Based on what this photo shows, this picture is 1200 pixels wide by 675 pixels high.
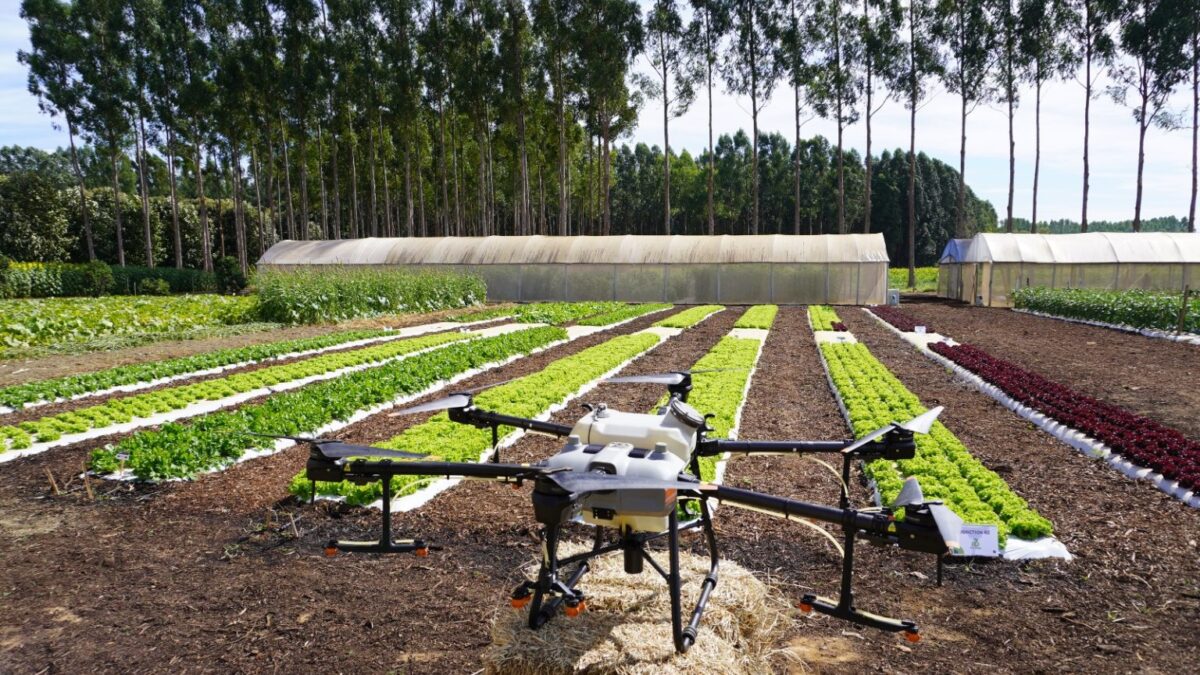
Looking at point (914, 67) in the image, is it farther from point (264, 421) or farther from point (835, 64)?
point (264, 421)

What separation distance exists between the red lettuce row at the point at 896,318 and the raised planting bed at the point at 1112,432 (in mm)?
10877

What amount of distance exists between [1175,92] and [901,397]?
50629mm

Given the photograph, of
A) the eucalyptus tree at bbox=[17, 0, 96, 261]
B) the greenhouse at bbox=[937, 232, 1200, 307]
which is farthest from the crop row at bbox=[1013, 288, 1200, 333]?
the eucalyptus tree at bbox=[17, 0, 96, 261]

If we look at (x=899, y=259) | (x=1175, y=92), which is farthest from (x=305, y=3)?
(x=899, y=259)

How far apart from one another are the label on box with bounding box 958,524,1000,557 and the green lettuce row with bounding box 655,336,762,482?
6.46 ft

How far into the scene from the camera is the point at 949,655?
4180mm

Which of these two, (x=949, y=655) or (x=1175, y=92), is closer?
(x=949, y=655)

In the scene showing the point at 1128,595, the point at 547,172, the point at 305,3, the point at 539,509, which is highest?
the point at 305,3

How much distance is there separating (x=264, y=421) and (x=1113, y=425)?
35.7 feet

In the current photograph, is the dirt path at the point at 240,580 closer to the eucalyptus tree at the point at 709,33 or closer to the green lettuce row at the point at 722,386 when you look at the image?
the green lettuce row at the point at 722,386

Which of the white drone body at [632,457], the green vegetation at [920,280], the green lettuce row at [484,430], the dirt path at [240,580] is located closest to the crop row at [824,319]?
the green lettuce row at [484,430]

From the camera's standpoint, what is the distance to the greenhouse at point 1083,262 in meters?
33.3

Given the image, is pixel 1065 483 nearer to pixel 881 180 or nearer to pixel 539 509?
pixel 539 509

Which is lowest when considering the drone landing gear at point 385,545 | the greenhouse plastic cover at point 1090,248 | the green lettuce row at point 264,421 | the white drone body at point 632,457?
the green lettuce row at point 264,421
